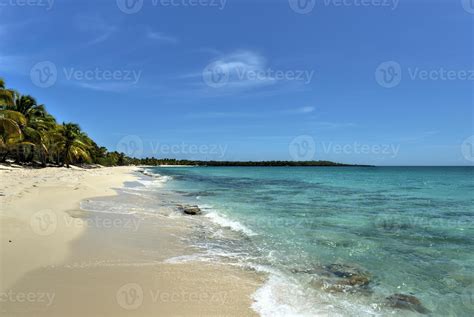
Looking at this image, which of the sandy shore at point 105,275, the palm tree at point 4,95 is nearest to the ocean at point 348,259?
the sandy shore at point 105,275

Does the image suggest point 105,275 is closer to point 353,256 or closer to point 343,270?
point 343,270

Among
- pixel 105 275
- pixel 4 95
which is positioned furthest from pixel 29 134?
pixel 105 275

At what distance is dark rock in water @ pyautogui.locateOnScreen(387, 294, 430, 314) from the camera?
5423mm

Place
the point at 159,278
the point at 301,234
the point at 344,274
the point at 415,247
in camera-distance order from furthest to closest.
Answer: the point at 301,234 → the point at 415,247 → the point at 344,274 → the point at 159,278

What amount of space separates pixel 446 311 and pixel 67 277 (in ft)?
20.5

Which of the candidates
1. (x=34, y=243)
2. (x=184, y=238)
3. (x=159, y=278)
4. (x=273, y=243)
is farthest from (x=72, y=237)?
(x=273, y=243)

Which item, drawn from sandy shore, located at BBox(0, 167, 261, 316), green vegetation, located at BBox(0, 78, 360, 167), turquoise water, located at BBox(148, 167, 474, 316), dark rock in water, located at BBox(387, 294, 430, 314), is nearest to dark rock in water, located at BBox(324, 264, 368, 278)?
turquoise water, located at BBox(148, 167, 474, 316)

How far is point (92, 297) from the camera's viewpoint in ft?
16.6

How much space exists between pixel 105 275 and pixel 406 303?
17.1ft

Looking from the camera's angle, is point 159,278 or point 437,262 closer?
point 159,278

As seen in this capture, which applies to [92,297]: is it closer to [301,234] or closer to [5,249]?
[5,249]

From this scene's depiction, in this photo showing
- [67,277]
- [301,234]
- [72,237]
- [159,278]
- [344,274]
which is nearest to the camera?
[67,277]

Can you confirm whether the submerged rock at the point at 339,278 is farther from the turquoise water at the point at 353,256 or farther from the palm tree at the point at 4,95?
the palm tree at the point at 4,95

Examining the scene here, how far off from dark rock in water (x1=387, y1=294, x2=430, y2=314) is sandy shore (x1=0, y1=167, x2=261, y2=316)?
2299mm
